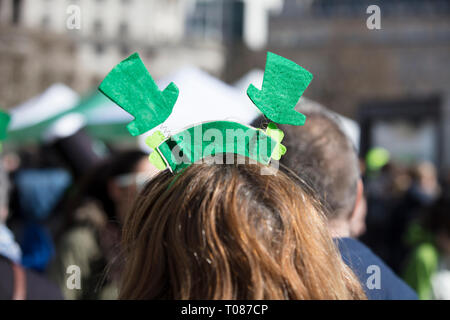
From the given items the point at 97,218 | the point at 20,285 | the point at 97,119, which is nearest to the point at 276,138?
the point at 20,285

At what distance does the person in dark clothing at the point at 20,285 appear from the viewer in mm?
1673

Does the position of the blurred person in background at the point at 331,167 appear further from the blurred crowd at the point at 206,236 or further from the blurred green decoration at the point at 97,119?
the blurred green decoration at the point at 97,119

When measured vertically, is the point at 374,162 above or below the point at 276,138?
below

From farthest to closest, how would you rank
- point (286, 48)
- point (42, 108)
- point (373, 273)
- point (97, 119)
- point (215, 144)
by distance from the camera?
1. point (286, 48)
2. point (42, 108)
3. point (97, 119)
4. point (373, 273)
5. point (215, 144)

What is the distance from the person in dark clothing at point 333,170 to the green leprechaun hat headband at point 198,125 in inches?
17.6

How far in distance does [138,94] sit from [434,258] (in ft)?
9.03

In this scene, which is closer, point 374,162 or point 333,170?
point 333,170

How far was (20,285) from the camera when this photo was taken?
1.71m

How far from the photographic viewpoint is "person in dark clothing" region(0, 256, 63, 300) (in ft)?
5.49

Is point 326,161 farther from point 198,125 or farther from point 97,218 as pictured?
point 97,218

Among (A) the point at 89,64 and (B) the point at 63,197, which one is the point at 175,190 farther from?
(A) the point at 89,64

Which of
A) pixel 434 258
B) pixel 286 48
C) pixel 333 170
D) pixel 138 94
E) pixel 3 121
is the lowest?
pixel 434 258

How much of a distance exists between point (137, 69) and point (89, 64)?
4419 cm

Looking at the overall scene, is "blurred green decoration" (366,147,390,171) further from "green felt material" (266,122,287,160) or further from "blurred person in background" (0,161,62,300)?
"green felt material" (266,122,287,160)
